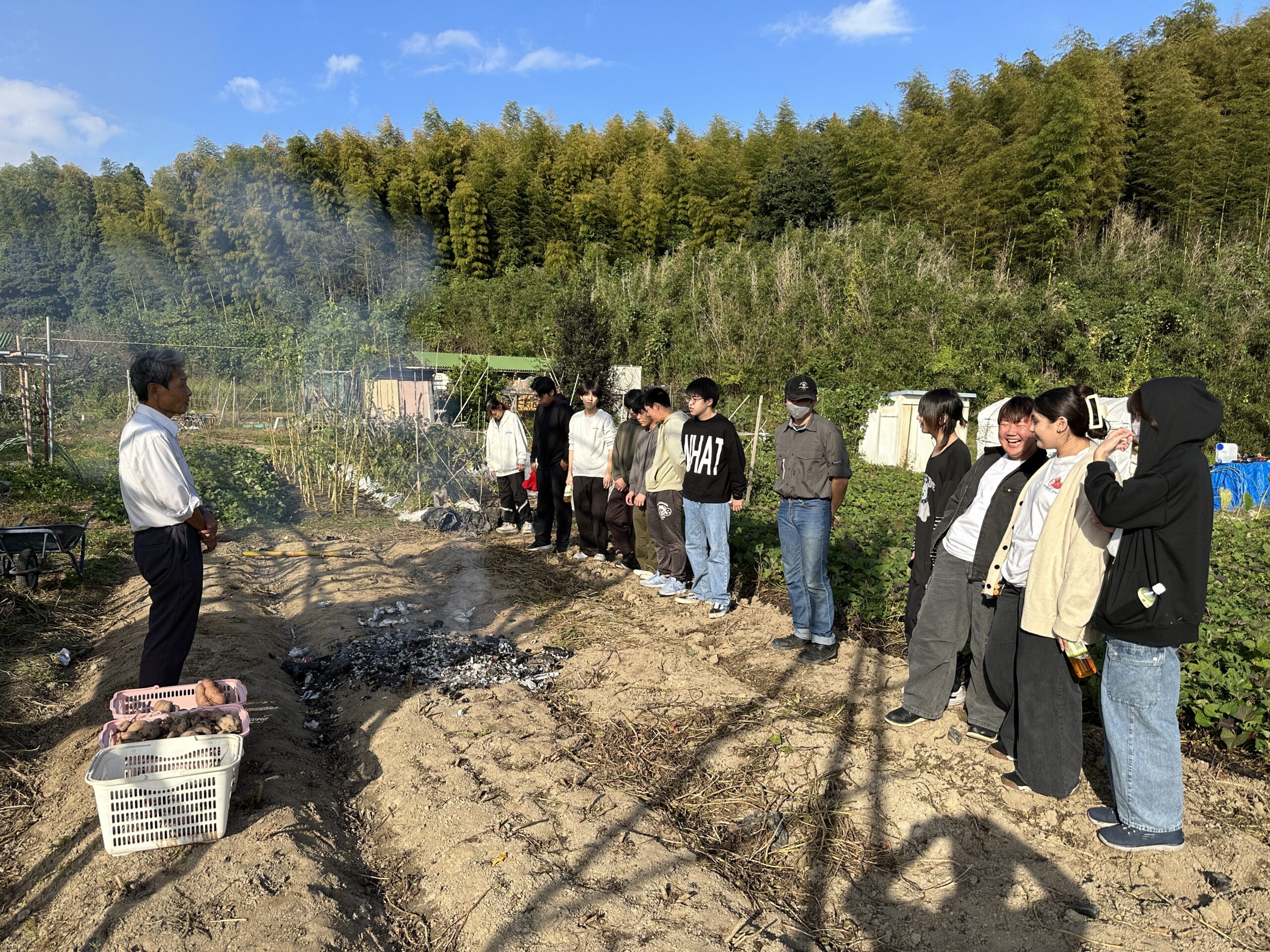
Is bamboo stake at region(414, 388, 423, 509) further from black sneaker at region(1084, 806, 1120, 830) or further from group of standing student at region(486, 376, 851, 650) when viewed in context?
black sneaker at region(1084, 806, 1120, 830)

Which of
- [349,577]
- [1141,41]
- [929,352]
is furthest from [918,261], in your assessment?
[349,577]

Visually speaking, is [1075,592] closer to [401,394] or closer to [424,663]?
[424,663]

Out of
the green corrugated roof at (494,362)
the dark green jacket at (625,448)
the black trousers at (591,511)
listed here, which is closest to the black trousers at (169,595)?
the dark green jacket at (625,448)

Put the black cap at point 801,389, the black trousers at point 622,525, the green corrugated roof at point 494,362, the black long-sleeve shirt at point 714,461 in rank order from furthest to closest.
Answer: the green corrugated roof at point 494,362
the black trousers at point 622,525
the black long-sleeve shirt at point 714,461
the black cap at point 801,389

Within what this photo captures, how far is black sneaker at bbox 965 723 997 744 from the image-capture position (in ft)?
12.2

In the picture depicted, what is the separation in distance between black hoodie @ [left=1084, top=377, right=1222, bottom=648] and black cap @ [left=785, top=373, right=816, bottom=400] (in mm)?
1991

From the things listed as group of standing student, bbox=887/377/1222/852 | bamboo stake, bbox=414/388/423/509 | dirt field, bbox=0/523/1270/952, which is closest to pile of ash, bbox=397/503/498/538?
bamboo stake, bbox=414/388/423/509

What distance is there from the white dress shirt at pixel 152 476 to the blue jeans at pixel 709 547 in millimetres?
3358

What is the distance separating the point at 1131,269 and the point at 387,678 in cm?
1979

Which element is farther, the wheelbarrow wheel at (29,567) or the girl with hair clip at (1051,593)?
the wheelbarrow wheel at (29,567)

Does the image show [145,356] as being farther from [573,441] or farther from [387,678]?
[573,441]

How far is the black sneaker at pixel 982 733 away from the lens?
3.72 metres

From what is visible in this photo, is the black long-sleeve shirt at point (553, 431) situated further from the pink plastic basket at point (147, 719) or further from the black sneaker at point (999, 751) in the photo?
the black sneaker at point (999, 751)

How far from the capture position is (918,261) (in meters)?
21.5
